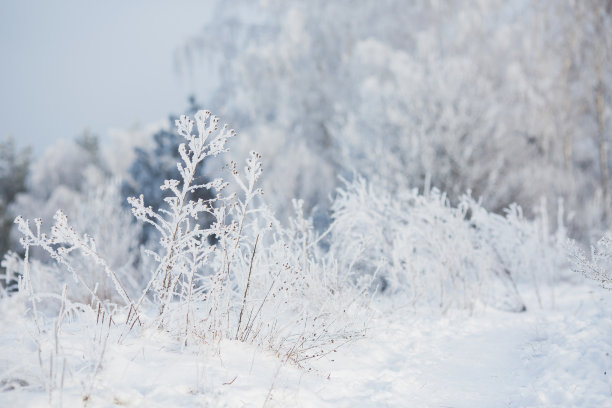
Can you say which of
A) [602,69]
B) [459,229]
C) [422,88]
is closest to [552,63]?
[602,69]

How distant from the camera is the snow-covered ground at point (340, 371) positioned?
1.69 m

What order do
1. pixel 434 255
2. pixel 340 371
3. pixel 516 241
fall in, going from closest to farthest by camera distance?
pixel 340 371, pixel 516 241, pixel 434 255

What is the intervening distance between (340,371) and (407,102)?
8033 mm

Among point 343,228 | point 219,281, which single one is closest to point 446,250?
point 343,228

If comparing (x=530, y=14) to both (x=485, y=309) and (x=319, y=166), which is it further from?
(x=485, y=309)

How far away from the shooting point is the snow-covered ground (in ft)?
5.53

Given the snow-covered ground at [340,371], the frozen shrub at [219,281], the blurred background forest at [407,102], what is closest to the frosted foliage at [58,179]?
the blurred background forest at [407,102]

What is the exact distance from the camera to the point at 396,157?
9234mm

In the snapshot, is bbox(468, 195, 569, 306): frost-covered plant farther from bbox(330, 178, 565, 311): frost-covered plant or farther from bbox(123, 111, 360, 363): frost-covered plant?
bbox(123, 111, 360, 363): frost-covered plant

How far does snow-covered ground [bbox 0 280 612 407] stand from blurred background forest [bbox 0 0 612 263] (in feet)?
13.6

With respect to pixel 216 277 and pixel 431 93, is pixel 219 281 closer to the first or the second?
pixel 216 277

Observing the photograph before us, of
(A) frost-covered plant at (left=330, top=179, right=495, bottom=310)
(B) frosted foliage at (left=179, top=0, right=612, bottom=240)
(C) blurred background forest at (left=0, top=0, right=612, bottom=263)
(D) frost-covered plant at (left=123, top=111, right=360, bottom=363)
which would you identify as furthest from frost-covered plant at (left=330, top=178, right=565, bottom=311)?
(B) frosted foliage at (left=179, top=0, right=612, bottom=240)

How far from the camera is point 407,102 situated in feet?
30.9

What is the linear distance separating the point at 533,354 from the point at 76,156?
2304 centimetres
